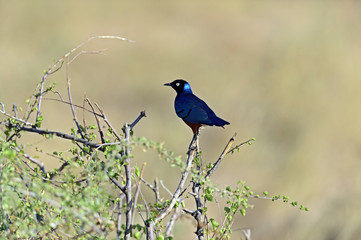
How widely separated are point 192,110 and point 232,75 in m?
11.0

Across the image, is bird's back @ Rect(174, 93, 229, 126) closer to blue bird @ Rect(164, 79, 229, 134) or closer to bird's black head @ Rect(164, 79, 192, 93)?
blue bird @ Rect(164, 79, 229, 134)

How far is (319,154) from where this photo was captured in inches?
541

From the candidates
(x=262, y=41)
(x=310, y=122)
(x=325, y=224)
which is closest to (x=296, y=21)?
(x=262, y=41)

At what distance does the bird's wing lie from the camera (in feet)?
19.9

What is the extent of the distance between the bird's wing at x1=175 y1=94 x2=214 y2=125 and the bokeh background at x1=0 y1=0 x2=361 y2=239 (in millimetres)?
4148

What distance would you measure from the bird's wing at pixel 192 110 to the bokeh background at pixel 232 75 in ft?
13.6

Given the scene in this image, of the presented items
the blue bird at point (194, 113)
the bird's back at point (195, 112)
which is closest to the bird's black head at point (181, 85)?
the blue bird at point (194, 113)

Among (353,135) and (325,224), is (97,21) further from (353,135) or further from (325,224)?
(325,224)

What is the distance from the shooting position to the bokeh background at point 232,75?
13.8 metres

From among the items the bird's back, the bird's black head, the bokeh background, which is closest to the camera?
the bird's back

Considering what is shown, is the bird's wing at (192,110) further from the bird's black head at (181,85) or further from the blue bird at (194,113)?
the bird's black head at (181,85)

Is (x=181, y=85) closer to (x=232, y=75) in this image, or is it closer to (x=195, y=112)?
(x=195, y=112)

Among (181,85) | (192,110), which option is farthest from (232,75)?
(192,110)

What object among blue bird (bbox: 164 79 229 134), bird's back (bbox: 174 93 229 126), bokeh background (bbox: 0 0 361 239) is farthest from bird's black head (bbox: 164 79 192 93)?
bokeh background (bbox: 0 0 361 239)
